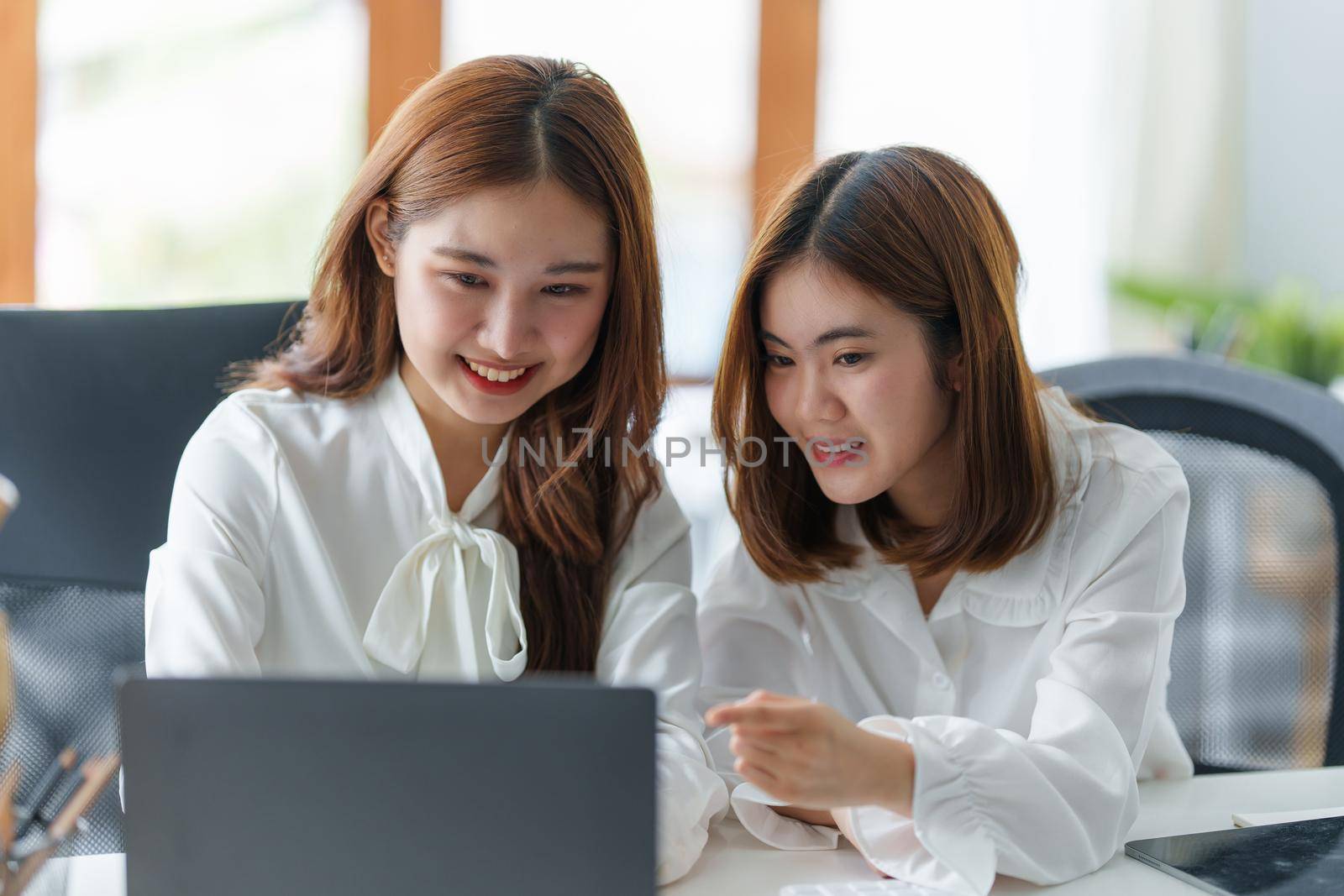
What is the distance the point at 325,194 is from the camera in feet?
10.7

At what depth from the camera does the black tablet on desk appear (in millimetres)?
843

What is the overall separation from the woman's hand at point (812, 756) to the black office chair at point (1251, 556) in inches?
26.8

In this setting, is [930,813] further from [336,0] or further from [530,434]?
[336,0]

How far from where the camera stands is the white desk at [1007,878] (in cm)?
86

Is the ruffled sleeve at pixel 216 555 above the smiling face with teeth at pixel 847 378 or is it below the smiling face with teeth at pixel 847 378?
below

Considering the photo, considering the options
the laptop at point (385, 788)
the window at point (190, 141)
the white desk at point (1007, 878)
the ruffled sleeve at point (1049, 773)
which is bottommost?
the white desk at point (1007, 878)

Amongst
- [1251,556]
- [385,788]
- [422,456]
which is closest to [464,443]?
[422,456]

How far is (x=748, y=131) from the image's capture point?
358cm

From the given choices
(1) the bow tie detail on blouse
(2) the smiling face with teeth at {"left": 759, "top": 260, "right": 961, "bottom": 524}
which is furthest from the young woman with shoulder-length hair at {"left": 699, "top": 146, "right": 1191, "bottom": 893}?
(1) the bow tie detail on blouse

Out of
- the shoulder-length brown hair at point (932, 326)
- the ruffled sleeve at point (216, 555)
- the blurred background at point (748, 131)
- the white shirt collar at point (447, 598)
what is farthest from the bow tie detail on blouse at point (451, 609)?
the blurred background at point (748, 131)

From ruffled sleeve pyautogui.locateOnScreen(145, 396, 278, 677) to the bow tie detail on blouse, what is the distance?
12 centimetres

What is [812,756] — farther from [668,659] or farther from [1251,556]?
[1251,556]

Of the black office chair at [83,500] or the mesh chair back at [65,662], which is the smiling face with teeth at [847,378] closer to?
the black office chair at [83,500]

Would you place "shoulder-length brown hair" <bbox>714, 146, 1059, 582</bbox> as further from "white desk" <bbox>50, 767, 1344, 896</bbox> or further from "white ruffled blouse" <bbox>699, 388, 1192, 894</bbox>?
"white desk" <bbox>50, 767, 1344, 896</bbox>
